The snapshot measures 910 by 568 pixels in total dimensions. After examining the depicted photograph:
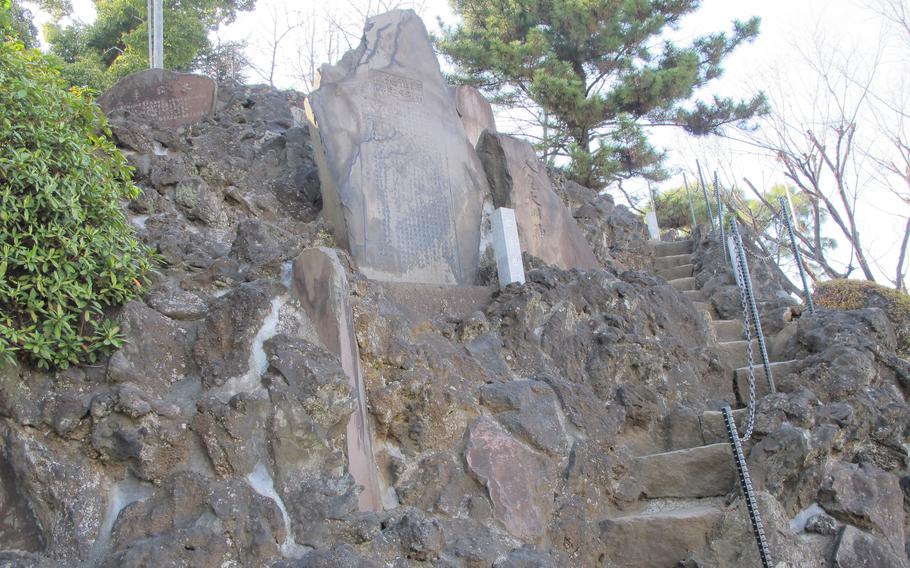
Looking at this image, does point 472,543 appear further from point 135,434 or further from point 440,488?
point 135,434

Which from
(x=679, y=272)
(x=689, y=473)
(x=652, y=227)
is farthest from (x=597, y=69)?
(x=689, y=473)

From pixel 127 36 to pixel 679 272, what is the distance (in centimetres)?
1101

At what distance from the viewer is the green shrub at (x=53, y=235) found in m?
3.21

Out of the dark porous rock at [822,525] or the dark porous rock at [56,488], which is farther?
the dark porous rock at [822,525]

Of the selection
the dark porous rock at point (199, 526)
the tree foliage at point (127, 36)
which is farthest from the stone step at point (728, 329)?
the tree foliage at point (127, 36)

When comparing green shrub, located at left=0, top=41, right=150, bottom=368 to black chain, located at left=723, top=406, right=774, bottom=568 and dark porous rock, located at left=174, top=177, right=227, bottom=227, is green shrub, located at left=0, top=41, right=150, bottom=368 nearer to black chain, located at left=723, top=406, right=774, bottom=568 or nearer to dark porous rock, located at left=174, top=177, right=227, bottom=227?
dark porous rock, located at left=174, top=177, right=227, bottom=227

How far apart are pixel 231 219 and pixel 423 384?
3151mm

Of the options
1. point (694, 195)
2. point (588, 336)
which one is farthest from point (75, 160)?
point (694, 195)

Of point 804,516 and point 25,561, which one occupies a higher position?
point 25,561

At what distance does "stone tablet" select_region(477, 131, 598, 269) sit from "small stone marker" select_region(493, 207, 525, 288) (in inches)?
33.2

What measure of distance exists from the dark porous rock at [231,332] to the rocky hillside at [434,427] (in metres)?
0.01

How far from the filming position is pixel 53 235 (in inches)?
131

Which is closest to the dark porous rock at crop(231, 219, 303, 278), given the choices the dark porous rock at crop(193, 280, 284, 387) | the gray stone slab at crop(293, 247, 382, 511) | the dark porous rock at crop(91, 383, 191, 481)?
the gray stone slab at crop(293, 247, 382, 511)

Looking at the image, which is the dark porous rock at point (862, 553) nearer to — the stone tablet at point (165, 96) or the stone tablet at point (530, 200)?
the stone tablet at point (530, 200)
